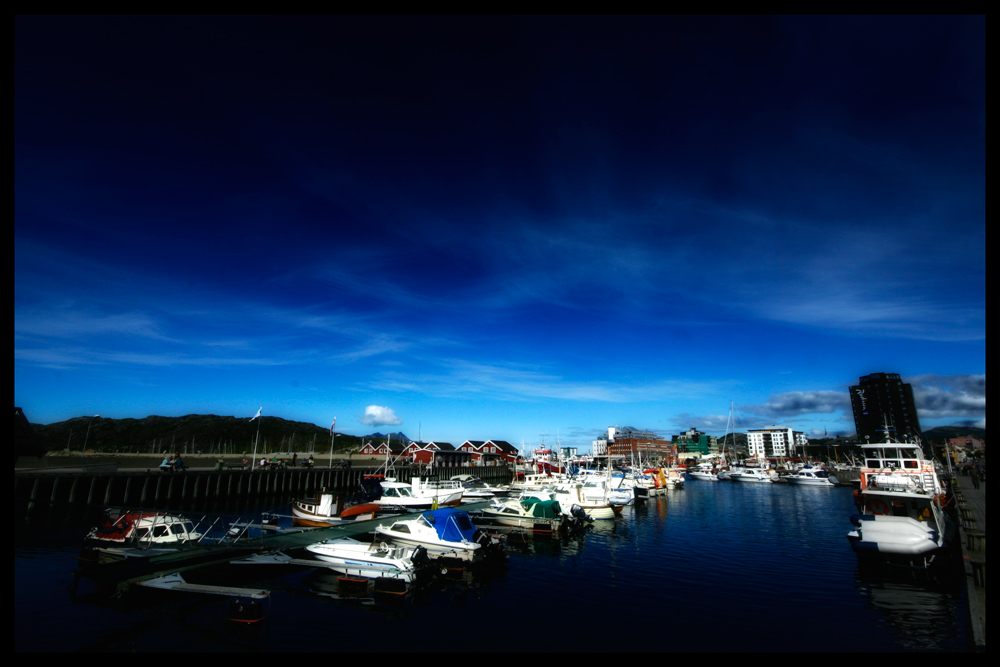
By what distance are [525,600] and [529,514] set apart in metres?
18.0

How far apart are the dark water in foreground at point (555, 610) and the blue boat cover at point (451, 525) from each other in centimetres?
254

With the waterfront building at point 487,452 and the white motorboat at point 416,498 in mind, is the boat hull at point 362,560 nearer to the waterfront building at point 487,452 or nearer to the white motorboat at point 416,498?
the white motorboat at point 416,498

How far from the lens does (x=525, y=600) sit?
21.4 meters

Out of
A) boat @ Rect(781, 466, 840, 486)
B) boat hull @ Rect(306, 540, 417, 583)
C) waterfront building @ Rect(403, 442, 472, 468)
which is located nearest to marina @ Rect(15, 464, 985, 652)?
boat hull @ Rect(306, 540, 417, 583)

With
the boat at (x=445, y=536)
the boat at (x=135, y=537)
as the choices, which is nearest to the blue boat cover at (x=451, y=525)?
the boat at (x=445, y=536)

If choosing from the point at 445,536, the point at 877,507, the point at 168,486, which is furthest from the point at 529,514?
the point at 168,486

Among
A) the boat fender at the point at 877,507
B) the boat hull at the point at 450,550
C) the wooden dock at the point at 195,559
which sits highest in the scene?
the boat fender at the point at 877,507

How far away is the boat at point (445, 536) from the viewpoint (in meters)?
26.7

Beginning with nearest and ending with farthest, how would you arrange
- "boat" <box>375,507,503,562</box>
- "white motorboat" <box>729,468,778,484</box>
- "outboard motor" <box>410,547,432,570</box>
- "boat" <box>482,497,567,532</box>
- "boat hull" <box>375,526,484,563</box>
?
"outboard motor" <box>410,547,432,570</box>, "boat hull" <box>375,526,484,563</box>, "boat" <box>375,507,503,562</box>, "boat" <box>482,497,567,532</box>, "white motorboat" <box>729,468,778,484</box>

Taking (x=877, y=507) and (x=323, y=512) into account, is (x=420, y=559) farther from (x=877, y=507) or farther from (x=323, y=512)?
(x=877, y=507)

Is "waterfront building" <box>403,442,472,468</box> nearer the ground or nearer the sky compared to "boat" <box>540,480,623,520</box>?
nearer the sky

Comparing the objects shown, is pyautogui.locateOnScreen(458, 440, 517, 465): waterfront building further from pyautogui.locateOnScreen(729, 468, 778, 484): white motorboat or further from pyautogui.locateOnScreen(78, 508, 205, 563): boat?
pyautogui.locateOnScreen(78, 508, 205, 563): boat

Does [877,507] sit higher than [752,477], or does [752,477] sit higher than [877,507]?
[877,507]

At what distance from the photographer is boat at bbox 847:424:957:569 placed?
25094mm
